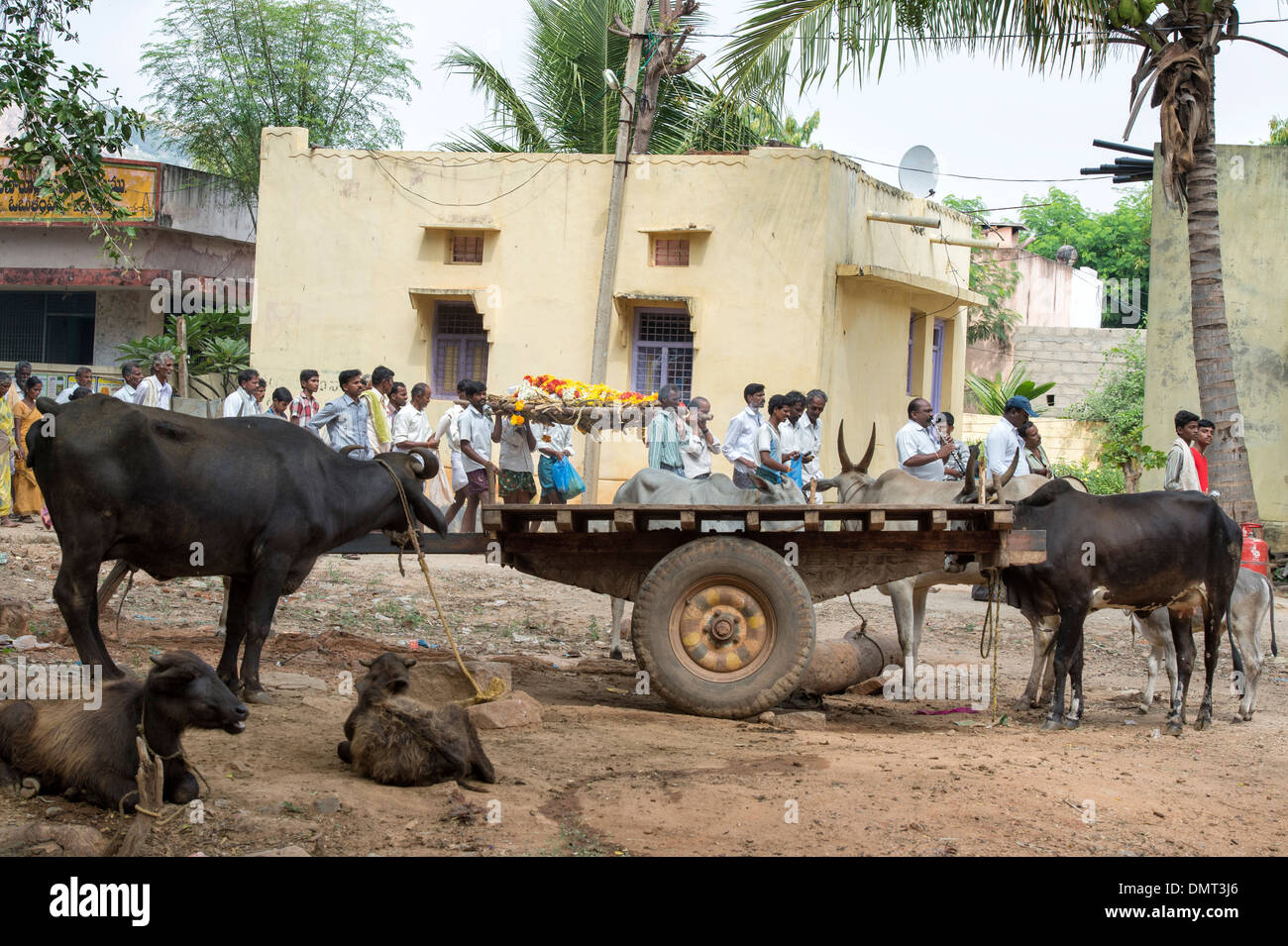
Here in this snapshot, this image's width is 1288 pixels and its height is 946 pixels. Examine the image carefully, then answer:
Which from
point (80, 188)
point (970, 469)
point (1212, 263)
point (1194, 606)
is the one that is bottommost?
point (1194, 606)

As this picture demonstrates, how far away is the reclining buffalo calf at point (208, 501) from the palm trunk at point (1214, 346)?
8.78m

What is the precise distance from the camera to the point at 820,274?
59.1 ft

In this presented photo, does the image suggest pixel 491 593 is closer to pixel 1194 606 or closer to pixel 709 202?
pixel 1194 606

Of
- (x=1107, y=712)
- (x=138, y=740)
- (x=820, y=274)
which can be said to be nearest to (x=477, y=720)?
(x=138, y=740)

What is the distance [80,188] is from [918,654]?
697cm

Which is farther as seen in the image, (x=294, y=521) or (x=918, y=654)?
(x=918, y=654)

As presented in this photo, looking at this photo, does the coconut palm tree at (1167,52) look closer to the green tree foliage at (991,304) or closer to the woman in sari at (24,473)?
the woman in sari at (24,473)

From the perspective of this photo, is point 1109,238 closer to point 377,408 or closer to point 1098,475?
point 1098,475

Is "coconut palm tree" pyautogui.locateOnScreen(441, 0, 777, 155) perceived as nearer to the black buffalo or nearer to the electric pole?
the electric pole

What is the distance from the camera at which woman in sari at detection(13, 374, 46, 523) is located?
14938 mm

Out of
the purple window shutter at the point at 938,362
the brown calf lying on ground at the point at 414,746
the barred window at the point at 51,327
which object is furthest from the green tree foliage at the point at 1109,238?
the brown calf lying on ground at the point at 414,746

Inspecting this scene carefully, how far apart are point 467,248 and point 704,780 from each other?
14.2 metres

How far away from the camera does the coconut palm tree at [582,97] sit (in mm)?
21438

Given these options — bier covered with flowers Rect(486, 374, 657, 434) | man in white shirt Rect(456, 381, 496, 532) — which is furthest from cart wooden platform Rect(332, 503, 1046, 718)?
man in white shirt Rect(456, 381, 496, 532)
